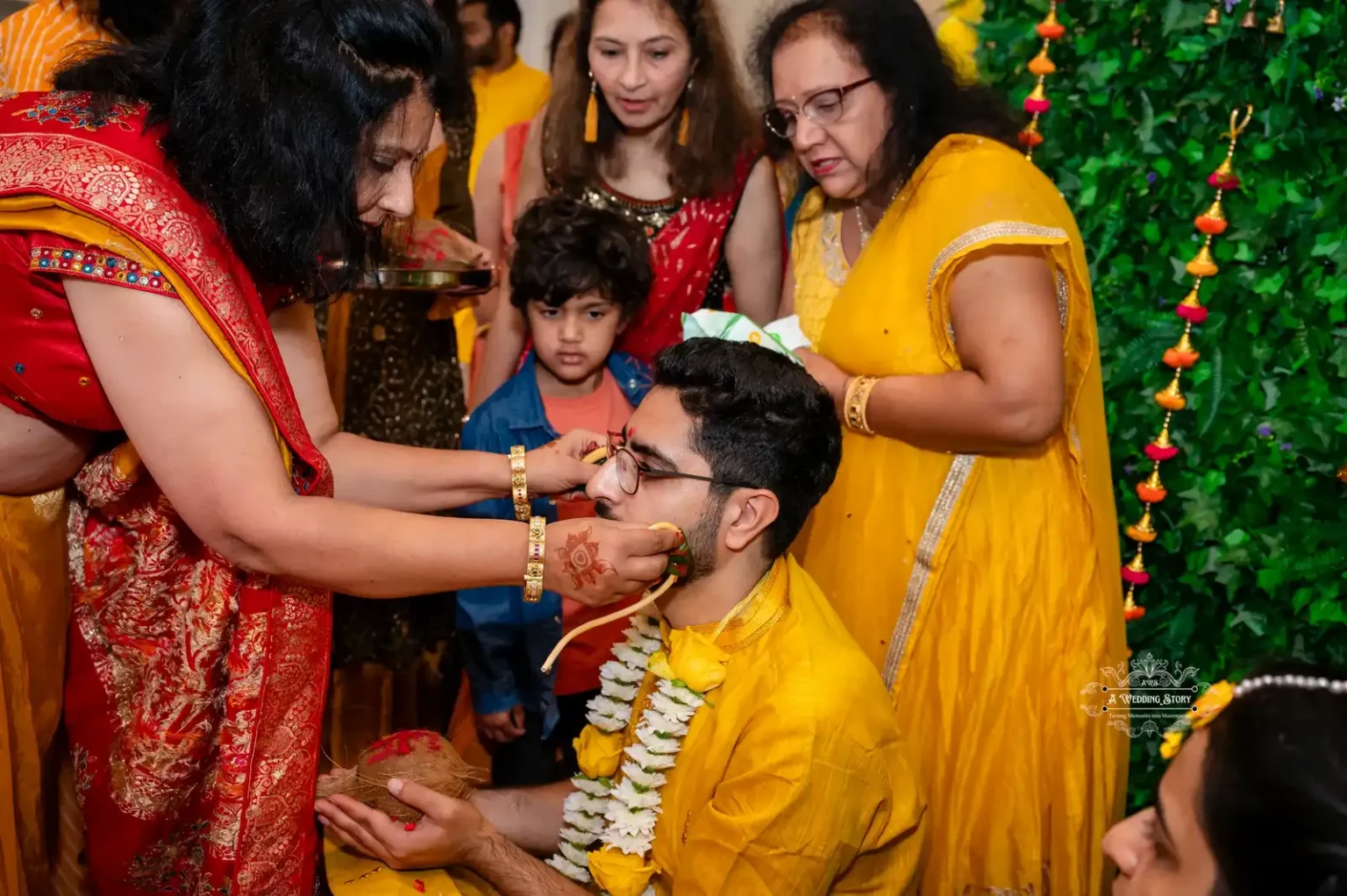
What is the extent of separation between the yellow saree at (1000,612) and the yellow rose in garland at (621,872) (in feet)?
2.51

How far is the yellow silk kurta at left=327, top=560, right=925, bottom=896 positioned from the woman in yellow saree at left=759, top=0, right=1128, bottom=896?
484 millimetres

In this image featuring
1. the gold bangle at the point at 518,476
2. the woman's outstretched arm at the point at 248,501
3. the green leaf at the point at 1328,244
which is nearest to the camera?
the woman's outstretched arm at the point at 248,501

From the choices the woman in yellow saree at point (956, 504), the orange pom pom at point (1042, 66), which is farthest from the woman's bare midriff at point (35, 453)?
the orange pom pom at point (1042, 66)

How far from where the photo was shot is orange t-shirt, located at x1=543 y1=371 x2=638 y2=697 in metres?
2.96

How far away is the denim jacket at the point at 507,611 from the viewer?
3.01m

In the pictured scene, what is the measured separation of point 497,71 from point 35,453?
10.3ft

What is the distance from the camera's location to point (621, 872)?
1981mm

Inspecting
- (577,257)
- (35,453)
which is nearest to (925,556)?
(577,257)

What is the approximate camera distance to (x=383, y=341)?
3402mm

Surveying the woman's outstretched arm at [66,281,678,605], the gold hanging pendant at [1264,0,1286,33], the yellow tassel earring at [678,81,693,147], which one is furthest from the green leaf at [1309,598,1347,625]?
the yellow tassel earring at [678,81,693,147]

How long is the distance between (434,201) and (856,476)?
5.95ft

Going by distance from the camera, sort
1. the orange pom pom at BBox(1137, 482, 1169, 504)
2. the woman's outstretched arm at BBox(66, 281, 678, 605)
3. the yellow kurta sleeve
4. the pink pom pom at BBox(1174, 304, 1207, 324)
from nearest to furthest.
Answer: the woman's outstretched arm at BBox(66, 281, 678, 605) < the yellow kurta sleeve < the pink pom pom at BBox(1174, 304, 1207, 324) < the orange pom pom at BBox(1137, 482, 1169, 504)

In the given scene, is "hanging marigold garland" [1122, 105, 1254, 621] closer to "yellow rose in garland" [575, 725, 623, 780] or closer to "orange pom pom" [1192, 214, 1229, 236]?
"orange pom pom" [1192, 214, 1229, 236]

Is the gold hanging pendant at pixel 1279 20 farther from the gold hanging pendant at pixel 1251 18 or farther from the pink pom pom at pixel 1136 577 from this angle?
the pink pom pom at pixel 1136 577
